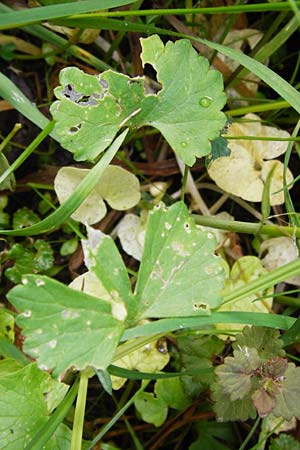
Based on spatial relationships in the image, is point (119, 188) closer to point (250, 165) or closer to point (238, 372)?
point (250, 165)

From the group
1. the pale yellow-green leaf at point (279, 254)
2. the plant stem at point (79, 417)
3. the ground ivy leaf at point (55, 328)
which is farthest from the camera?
the pale yellow-green leaf at point (279, 254)

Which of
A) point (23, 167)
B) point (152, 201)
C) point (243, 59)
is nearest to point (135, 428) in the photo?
point (152, 201)

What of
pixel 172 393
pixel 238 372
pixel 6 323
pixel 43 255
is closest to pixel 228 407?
pixel 238 372

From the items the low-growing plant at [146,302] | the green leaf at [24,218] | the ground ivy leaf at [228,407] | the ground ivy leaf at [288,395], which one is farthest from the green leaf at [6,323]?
the ground ivy leaf at [288,395]

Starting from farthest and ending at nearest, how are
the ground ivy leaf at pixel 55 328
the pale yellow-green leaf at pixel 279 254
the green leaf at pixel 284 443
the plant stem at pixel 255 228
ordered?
the pale yellow-green leaf at pixel 279 254
the green leaf at pixel 284 443
the plant stem at pixel 255 228
the ground ivy leaf at pixel 55 328

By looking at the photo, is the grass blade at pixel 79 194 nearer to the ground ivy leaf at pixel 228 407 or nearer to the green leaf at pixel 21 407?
the green leaf at pixel 21 407

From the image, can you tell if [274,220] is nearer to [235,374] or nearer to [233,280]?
[233,280]

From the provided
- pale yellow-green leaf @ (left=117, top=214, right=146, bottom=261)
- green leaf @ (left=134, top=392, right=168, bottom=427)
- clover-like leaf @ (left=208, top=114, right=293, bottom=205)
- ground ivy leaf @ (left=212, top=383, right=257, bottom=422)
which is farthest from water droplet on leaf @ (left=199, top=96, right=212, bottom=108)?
green leaf @ (left=134, top=392, right=168, bottom=427)
